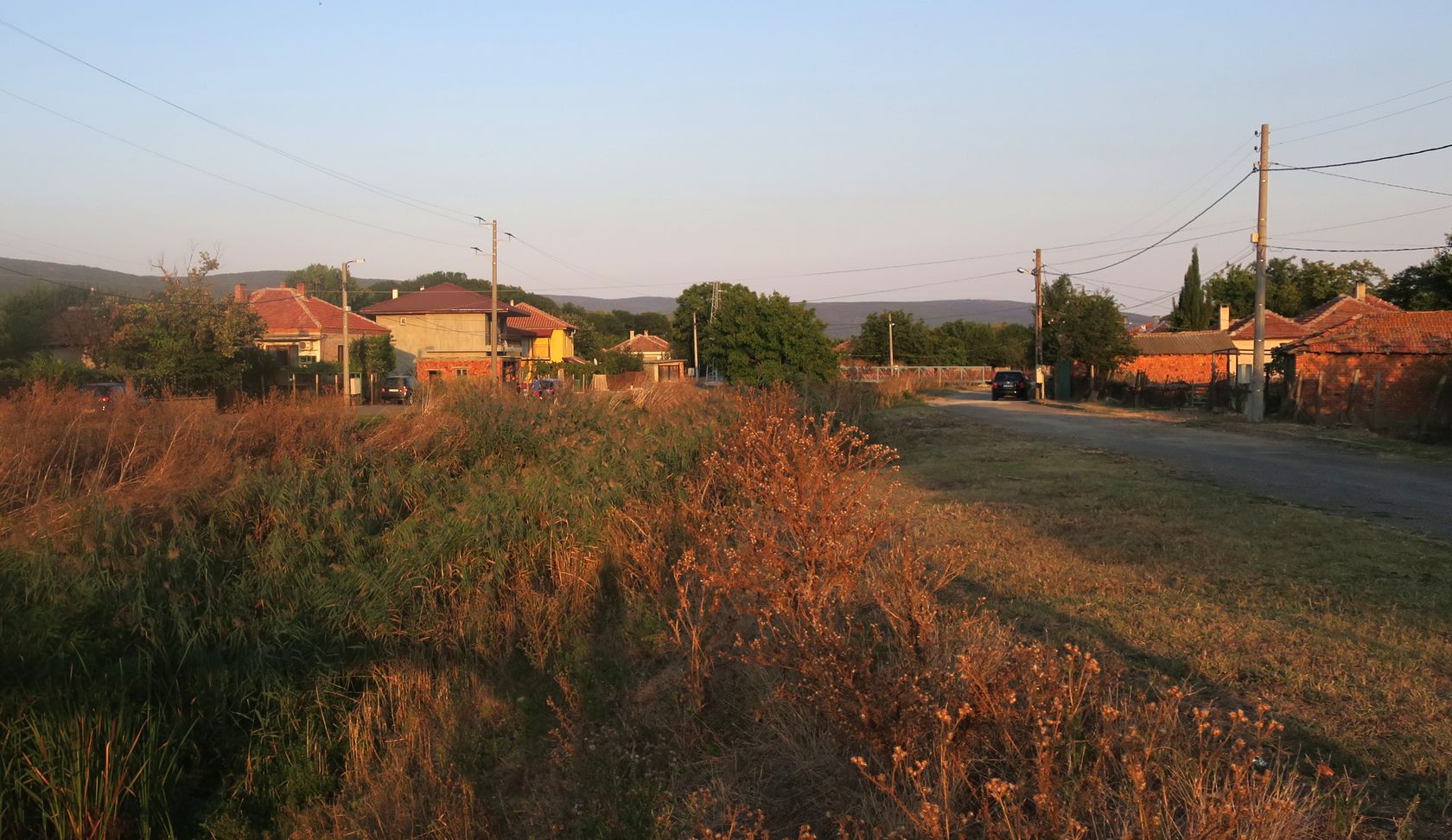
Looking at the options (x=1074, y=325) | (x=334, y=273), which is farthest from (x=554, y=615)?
(x=334, y=273)

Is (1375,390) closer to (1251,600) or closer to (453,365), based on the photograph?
(1251,600)

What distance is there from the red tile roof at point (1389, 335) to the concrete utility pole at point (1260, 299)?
155 centimetres

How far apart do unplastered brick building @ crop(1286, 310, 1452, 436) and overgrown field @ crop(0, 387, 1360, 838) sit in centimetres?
1621

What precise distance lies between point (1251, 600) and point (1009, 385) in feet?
140

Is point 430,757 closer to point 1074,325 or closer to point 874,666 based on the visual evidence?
point 874,666

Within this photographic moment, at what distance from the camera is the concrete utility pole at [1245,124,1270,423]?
2459 cm

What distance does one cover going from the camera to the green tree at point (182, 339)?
35219 mm

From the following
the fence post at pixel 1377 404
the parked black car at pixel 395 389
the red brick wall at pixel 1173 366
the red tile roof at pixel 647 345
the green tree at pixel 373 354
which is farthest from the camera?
the red tile roof at pixel 647 345

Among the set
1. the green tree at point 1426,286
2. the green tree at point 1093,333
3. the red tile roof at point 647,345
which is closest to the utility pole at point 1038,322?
the green tree at point 1093,333

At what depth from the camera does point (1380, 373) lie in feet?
71.6

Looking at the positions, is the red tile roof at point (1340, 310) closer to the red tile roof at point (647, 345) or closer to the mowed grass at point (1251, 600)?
the mowed grass at point (1251, 600)

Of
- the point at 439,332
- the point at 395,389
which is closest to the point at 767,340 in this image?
the point at 395,389

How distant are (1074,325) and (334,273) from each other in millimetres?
110923

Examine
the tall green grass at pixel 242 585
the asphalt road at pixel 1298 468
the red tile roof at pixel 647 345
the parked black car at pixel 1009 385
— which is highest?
the red tile roof at pixel 647 345
